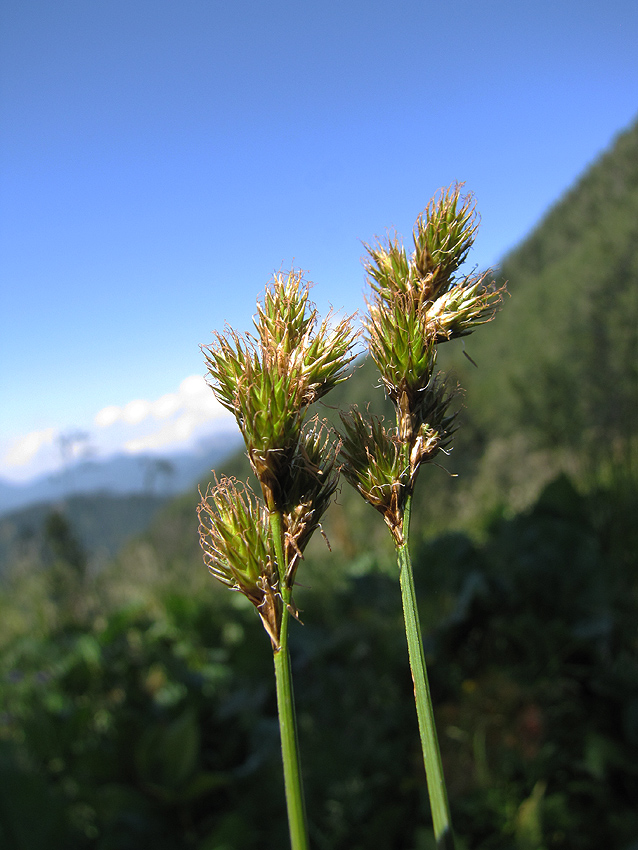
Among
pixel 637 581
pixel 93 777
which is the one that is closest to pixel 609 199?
pixel 637 581

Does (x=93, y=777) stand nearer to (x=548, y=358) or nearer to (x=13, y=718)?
(x=13, y=718)

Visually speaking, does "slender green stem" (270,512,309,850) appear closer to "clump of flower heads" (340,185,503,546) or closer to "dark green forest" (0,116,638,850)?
"clump of flower heads" (340,185,503,546)

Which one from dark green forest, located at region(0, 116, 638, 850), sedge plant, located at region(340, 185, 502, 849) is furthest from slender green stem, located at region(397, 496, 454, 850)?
dark green forest, located at region(0, 116, 638, 850)

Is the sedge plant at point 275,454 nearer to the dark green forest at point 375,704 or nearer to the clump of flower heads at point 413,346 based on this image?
the clump of flower heads at point 413,346

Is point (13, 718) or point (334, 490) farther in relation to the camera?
point (13, 718)

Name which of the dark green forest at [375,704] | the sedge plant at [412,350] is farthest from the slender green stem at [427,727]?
the dark green forest at [375,704]

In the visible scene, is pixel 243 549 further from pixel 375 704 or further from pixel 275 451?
pixel 375 704
